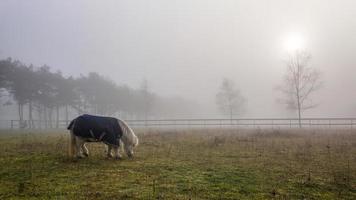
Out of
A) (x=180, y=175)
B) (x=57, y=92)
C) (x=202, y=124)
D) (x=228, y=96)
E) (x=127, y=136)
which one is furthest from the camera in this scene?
(x=228, y=96)

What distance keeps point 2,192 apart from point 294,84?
45.4 m

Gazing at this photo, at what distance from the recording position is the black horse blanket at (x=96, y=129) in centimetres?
1355

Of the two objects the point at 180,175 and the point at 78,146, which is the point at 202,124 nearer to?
the point at 78,146

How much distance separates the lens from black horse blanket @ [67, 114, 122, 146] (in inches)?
534

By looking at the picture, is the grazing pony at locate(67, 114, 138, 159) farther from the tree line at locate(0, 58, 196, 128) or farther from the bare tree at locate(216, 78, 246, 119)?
the bare tree at locate(216, 78, 246, 119)

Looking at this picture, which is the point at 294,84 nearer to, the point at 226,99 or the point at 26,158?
the point at 226,99

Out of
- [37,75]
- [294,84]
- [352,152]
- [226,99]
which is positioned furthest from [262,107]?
[352,152]

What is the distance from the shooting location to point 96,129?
13727mm

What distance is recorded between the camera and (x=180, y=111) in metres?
119

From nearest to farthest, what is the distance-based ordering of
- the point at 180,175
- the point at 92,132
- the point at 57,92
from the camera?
the point at 180,175
the point at 92,132
the point at 57,92

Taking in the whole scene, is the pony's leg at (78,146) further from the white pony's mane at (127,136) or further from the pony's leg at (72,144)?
the white pony's mane at (127,136)

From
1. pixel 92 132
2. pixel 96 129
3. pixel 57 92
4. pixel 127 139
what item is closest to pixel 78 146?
pixel 92 132

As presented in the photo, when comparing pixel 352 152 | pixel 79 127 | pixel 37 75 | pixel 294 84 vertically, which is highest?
pixel 37 75

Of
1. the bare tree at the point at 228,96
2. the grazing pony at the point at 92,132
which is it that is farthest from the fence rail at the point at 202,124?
the grazing pony at the point at 92,132
